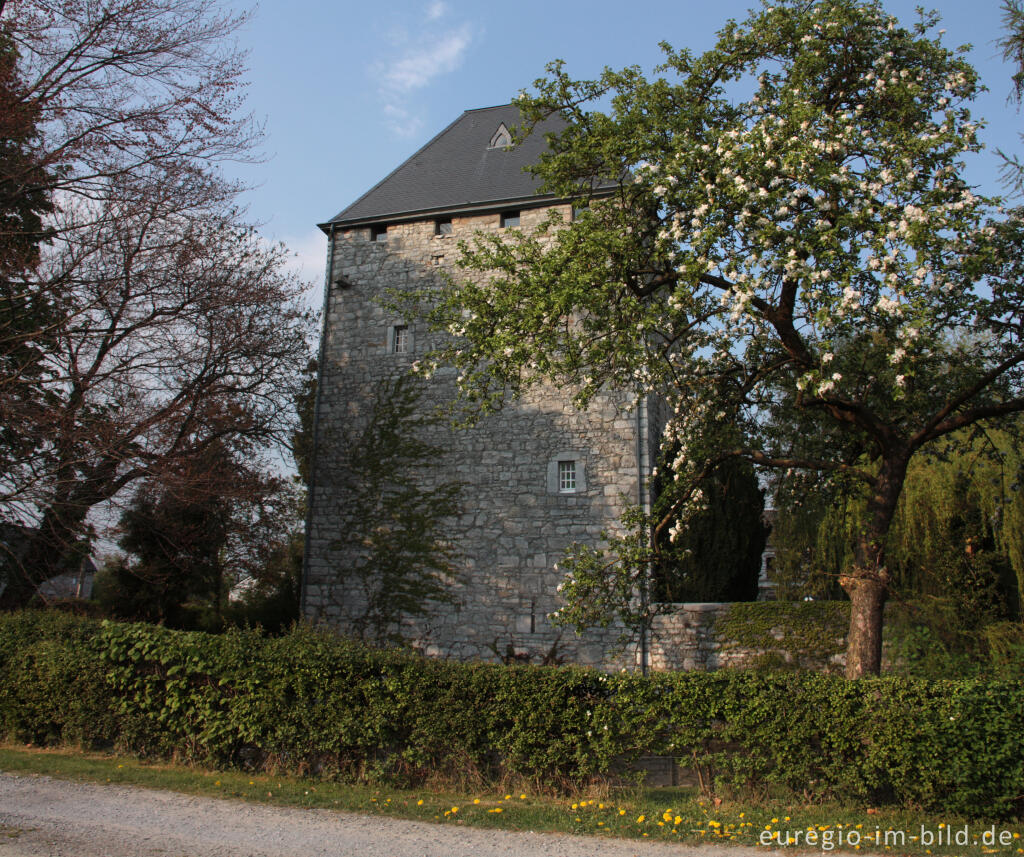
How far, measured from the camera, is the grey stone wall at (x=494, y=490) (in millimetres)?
12531

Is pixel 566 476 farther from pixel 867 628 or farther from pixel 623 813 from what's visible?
pixel 623 813

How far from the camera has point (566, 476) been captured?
42.4ft

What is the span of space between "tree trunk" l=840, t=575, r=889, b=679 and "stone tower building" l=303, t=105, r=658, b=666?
4.47m

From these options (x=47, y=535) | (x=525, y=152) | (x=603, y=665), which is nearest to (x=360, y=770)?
(x=603, y=665)

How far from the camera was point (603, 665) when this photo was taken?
39.2 feet

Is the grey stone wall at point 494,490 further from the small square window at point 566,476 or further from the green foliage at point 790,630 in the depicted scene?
the green foliage at point 790,630

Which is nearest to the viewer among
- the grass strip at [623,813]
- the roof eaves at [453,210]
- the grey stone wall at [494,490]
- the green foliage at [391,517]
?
the grass strip at [623,813]

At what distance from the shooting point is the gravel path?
16.1 feet

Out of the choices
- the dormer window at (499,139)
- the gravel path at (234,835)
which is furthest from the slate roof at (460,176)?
the gravel path at (234,835)

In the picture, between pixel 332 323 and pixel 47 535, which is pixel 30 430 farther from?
pixel 332 323

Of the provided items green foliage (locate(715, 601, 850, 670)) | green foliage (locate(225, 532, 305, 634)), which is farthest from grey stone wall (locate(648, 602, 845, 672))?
green foliage (locate(225, 532, 305, 634))

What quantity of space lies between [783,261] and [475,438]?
8095mm

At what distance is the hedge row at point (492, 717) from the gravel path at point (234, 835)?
1059mm

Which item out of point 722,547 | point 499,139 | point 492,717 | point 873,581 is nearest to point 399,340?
point 499,139
